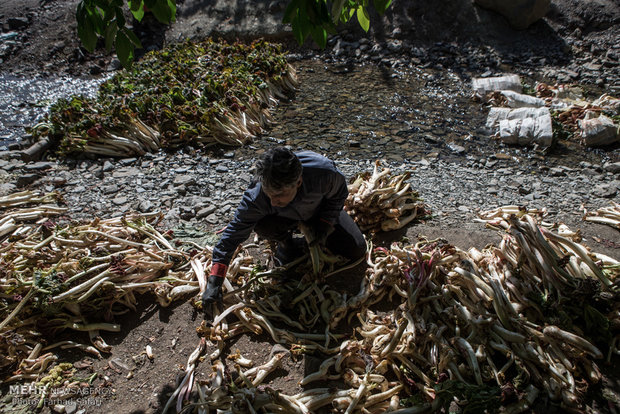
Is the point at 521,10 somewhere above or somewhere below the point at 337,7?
below

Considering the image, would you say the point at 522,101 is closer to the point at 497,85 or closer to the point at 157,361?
the point at 497,85

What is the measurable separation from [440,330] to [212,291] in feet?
5.60

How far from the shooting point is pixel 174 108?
258 inches

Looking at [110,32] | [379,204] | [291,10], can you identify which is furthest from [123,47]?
[379,204]

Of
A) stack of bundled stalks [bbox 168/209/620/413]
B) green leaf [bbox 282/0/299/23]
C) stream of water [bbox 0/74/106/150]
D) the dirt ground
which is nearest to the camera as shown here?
green leaf [bbox 282/0/299/23]

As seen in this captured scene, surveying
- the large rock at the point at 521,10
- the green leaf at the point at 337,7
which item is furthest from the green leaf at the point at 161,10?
the large rock at the point at 521,10

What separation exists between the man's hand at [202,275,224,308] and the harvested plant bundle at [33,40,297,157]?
3474mm

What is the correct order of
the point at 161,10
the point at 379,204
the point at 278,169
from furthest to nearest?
the point at 379,204
the point at 278,169
the point at 161,10

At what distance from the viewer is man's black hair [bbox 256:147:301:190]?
269 centimetres

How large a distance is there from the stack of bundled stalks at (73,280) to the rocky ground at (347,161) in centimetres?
24

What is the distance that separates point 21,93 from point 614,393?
35.0 ft

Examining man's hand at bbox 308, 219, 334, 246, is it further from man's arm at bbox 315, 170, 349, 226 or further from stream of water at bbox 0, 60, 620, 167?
stream of water at bbox 0, 60, 620, 167

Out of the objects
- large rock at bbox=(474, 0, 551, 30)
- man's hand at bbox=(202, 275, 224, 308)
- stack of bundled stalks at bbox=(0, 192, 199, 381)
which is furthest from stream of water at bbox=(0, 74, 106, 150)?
large rock at bbox=(474, 0, 551, 30)

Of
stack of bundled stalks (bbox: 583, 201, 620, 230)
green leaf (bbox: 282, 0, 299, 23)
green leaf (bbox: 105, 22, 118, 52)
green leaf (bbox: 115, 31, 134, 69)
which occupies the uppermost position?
green leaf (bbox: 282, 0, 299, 23)
